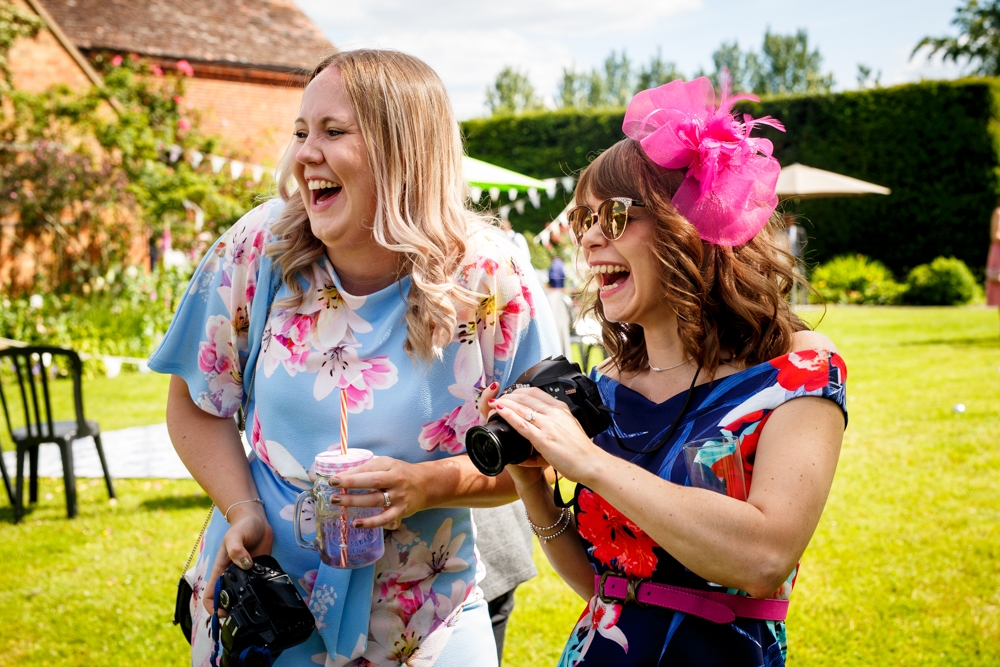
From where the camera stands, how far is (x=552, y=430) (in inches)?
60.0

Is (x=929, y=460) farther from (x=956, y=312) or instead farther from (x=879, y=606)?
(x=956, y=312)

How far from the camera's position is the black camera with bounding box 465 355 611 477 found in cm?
153

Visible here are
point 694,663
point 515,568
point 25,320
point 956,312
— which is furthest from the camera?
point 956,312

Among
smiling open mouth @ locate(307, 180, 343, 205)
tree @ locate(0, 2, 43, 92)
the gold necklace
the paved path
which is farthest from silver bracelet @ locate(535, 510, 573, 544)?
tree @ locate(0, 2, 43, 92)

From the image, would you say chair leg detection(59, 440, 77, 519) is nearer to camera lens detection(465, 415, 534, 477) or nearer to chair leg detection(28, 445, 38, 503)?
chair leg detection(28, 445, 38, 503)

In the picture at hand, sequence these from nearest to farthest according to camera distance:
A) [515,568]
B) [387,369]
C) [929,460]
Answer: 1. [387,369]
2. [515,568]
3. [929,460]

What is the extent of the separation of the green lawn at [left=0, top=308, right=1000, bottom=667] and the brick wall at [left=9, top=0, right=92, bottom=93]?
10.8m

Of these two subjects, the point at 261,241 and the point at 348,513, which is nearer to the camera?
the point at 348,513

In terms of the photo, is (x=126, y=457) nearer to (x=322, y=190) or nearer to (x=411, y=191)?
(x=322, y=190)

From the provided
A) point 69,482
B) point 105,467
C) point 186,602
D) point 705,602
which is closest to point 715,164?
point 705,602

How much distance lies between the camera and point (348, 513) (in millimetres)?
1641

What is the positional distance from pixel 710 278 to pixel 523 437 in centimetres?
53

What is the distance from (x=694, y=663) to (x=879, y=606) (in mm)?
3121

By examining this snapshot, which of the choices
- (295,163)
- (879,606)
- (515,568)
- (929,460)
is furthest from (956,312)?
(295,163)
